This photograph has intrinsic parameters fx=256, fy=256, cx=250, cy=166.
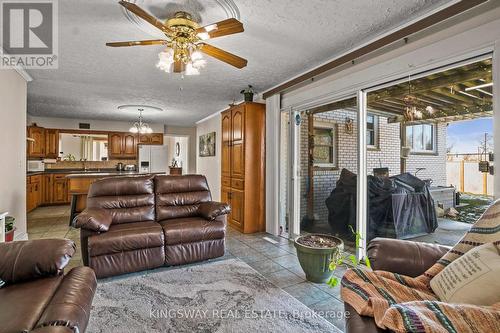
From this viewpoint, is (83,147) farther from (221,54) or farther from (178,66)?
(221,54)

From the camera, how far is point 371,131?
2934 millimetres

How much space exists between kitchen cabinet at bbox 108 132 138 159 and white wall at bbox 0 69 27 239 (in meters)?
4.05

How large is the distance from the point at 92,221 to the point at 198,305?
131cm

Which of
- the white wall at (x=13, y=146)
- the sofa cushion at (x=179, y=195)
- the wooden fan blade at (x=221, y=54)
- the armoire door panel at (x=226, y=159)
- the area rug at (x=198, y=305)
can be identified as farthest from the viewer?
the armoire door panel at (x=226, y=159)

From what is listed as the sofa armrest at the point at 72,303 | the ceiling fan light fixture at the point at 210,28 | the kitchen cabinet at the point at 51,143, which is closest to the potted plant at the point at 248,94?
the ceiling fan light fixture at the point at 210,28

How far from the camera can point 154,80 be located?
3.96m

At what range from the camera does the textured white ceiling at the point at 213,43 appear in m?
2.08

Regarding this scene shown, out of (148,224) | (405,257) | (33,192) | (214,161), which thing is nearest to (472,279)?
(405,257)

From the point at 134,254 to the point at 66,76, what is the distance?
2.95 m

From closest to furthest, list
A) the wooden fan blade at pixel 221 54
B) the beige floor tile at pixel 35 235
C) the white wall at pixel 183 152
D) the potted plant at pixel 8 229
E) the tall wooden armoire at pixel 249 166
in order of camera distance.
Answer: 1. the wooden fan blade at pixel 221 54
2. the potted plant at pixel 8 229
3. the beige floor tile at pixel 35 235
4. the tall wooden armoire at pixel 249 166
5. the white wall at pixel 183 152

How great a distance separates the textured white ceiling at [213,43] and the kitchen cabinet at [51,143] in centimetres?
192

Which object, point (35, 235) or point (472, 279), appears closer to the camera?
point (472, 279)

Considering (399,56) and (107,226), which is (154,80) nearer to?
(107,226)

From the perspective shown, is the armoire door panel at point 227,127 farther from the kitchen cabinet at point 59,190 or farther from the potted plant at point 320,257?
the kitchen cabinet at point 59,190
